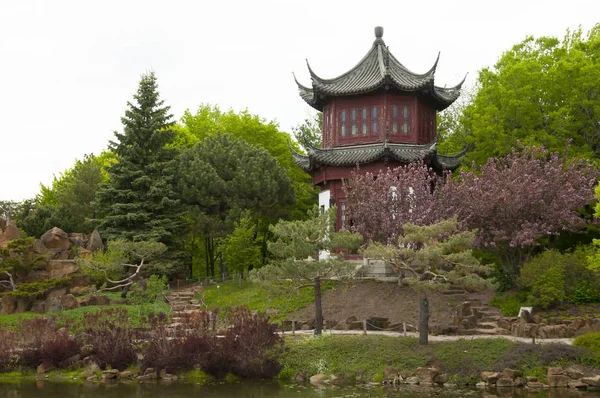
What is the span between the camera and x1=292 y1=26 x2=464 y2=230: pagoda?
97.0 feet

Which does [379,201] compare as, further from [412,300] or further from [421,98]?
[421,98]

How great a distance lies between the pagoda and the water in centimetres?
1282

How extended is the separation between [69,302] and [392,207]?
42.9 feet

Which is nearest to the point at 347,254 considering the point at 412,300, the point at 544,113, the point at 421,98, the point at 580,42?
the point at 412,300

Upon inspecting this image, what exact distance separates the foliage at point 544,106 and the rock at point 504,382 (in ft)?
43.6

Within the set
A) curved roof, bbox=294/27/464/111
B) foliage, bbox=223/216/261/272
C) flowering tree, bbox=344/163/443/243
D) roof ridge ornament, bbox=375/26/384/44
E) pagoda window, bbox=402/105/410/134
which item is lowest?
foliage, bbox=223/216/261/272

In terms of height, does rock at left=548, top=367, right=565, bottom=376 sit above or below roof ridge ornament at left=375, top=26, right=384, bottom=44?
below

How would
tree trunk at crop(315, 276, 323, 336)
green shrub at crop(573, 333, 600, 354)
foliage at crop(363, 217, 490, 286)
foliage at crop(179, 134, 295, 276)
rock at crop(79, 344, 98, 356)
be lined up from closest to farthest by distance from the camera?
green shrub at crop(573, 333, 600, 354) → foliage at crop(363, 217, 490, 286) → rock at crop(79, 344, 98, 356) → tree trunk at crop(315, 276, 323, 336) → foliage at crop(179, 134, 295, 276)

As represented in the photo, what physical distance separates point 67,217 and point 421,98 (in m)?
19.0

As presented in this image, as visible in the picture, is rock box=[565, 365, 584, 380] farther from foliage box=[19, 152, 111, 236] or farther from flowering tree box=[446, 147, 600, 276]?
foliage box=[19, 152, 111, 236]

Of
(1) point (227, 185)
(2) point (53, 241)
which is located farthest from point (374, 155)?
(2) point (53, 241)

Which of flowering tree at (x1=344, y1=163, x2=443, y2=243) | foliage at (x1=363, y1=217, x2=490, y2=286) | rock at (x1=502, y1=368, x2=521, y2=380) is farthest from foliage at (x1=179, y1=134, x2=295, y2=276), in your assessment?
rock at (x1=502, y1=368, x2=521, y2=380)

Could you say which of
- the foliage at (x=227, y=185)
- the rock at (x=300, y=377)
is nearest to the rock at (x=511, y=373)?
the rock at (x=300, y=377)

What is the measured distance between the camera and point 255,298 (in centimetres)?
2738
